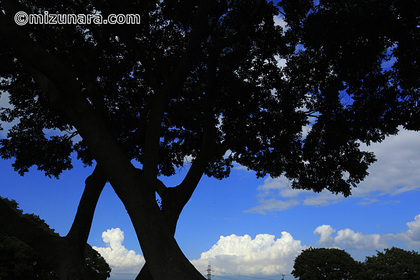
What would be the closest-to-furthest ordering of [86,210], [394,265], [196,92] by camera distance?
[86,210], [196,92], [394,265]

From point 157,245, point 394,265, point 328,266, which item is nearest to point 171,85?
point 157,245

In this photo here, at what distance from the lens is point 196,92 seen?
40.9 feet

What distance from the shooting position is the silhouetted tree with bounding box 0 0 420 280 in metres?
6.96

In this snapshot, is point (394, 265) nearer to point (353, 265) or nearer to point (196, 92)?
point (353, 265)

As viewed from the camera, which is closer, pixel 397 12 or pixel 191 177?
pixel 397 12

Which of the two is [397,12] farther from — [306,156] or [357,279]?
[357,279]

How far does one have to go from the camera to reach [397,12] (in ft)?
28.5

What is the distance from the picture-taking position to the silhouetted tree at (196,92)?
22.8 ft

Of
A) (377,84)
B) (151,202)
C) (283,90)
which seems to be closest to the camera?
(151,202)

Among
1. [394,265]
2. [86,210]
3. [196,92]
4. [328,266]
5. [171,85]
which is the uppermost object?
[196,92]

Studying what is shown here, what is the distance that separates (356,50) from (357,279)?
39.4 ft

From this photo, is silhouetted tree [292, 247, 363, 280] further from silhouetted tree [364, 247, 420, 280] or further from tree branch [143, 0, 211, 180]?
tree branch [143, 0, 211, 180]

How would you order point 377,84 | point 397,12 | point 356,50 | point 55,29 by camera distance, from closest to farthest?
point 397,12 → point 356,50 → point 377,84 → point 55,29

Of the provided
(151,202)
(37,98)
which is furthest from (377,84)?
(37,98)
